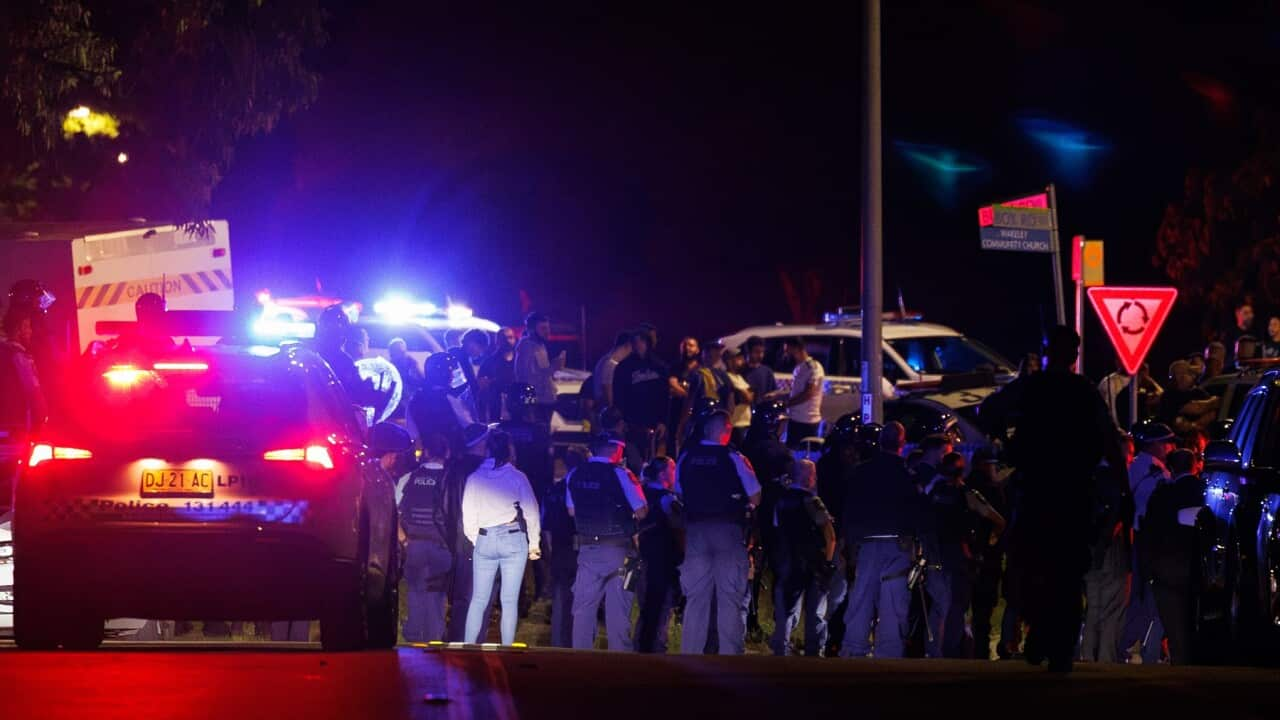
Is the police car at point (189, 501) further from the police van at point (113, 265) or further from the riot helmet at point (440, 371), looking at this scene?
the police van at point (113, 265)

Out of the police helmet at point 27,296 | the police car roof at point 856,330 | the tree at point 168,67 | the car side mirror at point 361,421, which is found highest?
the tree at point 168,67

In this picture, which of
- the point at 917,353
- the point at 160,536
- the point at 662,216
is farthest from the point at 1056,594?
the point at 662,216

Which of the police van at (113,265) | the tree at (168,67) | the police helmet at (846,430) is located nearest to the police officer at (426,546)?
the police helmet at (846,430)

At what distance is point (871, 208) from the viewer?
18.6m

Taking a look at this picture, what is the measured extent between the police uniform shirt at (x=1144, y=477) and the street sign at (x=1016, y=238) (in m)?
2.97

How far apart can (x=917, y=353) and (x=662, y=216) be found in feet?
92.0

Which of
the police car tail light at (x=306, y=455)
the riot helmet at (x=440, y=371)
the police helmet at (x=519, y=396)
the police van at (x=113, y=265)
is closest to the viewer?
the police car tail light at (x=306, y=455)

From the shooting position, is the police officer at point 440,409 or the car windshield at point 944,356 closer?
the police officer at point 440,409

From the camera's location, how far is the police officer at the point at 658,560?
16156mm

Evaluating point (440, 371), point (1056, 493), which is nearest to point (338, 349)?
point (440, 371)

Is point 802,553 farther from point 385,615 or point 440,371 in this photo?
point 385,615

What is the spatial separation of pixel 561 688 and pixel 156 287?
52.7ft

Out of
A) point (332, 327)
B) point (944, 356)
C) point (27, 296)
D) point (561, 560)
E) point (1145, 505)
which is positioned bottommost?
point (561, 560)

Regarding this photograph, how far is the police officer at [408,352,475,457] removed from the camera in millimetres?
16859
